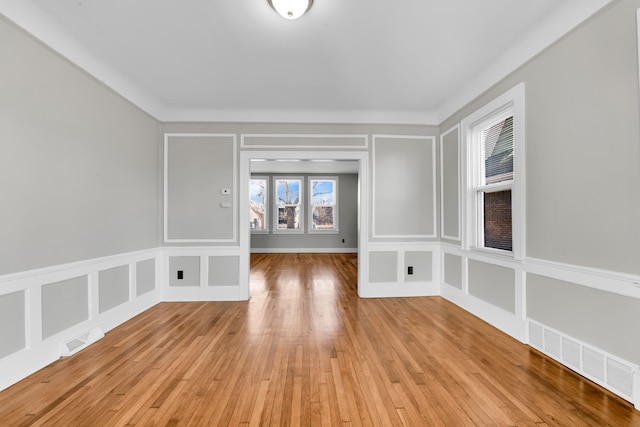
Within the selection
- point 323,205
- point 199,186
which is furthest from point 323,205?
point 199,186

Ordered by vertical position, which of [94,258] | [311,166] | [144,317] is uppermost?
[311,166]

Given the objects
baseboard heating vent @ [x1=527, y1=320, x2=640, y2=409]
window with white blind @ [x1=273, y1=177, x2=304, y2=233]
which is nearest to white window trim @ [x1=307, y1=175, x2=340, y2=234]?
window with white blind @ [x1=273, y1=177, x2=304, y2=233]

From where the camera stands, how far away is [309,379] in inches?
80.3

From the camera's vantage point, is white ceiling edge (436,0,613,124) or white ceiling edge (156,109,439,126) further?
white ceiling edge (156,109,439,126)

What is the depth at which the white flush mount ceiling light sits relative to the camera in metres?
1.96

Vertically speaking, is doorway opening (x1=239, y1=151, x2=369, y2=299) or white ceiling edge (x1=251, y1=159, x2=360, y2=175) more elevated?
white ceiling edge (x1=251, y1=159, x2=360, y2=175)

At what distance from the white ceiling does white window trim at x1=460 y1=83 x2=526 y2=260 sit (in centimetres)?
28

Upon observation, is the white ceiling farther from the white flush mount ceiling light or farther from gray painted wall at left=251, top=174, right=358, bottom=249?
gray painted wall at left=251, top=174, right=358, bottom=249

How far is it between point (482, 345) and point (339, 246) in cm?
674

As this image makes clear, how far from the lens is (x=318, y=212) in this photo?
9219 mm

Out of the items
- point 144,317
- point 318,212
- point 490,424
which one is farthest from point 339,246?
point 490,424

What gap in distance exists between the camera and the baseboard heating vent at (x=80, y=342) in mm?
2375

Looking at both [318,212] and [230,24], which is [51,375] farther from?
[318,212]

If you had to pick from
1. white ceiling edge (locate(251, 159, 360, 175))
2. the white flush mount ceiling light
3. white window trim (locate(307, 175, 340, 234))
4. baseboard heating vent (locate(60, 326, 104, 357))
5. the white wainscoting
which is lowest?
baseboard heating vent (locate(60, 326, 104, 357))
